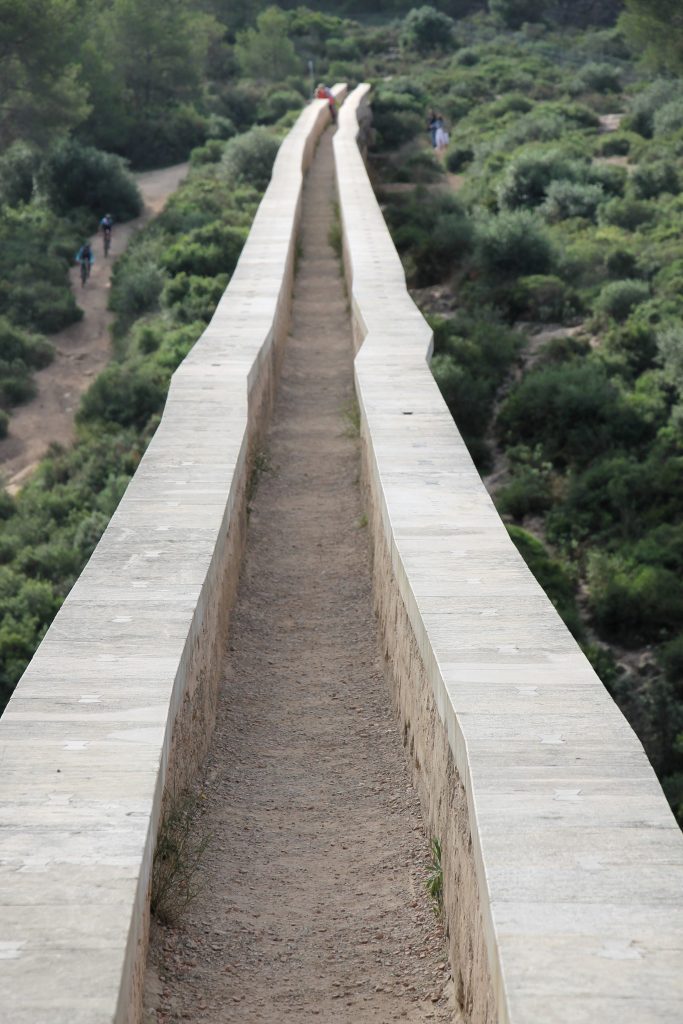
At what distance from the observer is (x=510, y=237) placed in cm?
2283

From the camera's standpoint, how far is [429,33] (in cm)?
6222

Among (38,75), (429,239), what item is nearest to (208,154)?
(38,75)

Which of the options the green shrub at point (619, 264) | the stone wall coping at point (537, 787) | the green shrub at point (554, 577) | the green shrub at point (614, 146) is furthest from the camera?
the green shrub at point (614, 146)

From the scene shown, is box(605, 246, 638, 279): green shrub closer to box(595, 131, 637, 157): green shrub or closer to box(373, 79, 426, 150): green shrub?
box(595, 131, 637, 157): green shrub

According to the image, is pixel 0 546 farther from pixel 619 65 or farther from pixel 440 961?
pixel 619 65

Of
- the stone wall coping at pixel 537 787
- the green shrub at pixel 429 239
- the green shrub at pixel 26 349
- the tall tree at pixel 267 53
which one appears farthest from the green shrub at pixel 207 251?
the tall tree at pixel 267 53

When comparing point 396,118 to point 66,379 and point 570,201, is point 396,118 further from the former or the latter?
point 66,379

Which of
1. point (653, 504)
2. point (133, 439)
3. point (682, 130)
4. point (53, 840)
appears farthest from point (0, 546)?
point (682, 130)

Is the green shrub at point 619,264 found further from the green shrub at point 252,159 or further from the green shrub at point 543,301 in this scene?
the green shrub at point 252,159

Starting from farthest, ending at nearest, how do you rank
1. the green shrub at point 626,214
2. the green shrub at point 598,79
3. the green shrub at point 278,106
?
the green shrub at point 598,79 → the green shrub at point 278,106 → the green shrub at point 626,214

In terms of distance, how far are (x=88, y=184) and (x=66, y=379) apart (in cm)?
1244

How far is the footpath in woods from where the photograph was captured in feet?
14.5

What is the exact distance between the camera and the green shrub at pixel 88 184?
3394cm

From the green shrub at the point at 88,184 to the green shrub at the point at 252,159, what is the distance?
10.9ft
